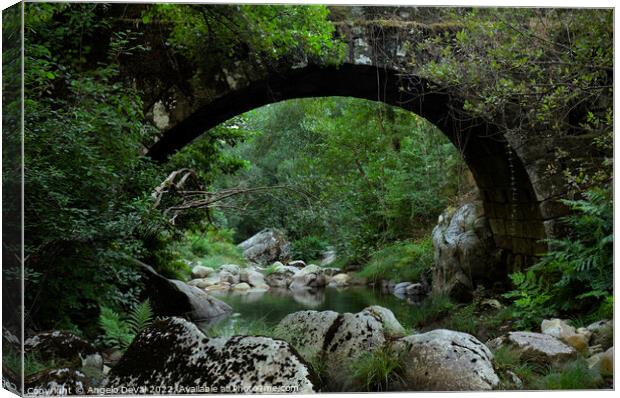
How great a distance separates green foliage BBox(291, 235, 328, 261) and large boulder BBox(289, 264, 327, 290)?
235 millimetres

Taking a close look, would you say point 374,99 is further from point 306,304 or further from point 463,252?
point 463,252

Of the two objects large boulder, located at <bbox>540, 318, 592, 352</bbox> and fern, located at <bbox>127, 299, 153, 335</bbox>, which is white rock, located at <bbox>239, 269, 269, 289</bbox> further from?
large boulder, located at <bbox>540, 318, 592, 352</bbox>


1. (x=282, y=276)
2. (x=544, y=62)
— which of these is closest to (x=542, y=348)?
(x=544, y=62)

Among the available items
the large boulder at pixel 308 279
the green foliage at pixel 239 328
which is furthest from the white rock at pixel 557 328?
the large boulder at pixel 308 279

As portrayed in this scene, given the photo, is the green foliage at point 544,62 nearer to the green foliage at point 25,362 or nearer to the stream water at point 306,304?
the stream water at point 306,304

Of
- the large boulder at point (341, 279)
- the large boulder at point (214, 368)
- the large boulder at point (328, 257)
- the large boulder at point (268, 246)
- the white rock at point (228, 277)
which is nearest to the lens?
the large boulder at point (214, 368)

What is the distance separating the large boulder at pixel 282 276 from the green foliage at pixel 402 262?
3.27ft

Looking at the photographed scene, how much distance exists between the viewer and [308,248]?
19.2ft

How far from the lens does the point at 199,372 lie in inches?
131

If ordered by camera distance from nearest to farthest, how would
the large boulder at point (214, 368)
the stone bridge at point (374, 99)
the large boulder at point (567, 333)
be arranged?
the large boulder at point (214, 368), the large boulder at point (567, 333), the stone bridge at point (374, 99)

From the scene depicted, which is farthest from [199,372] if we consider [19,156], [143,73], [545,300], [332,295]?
[332,295]

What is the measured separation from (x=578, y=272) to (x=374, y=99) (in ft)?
8.05

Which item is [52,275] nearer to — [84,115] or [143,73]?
[84,115]

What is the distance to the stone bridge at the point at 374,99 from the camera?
4.94 m
